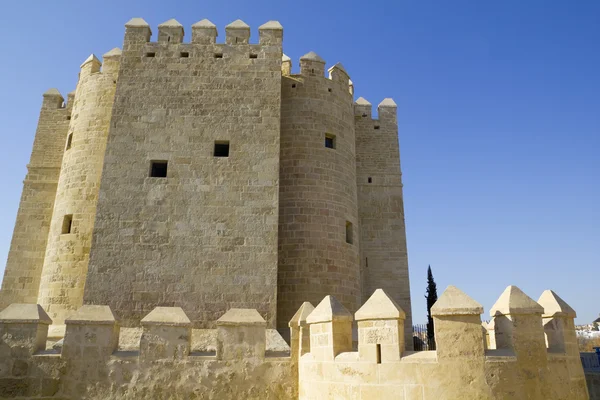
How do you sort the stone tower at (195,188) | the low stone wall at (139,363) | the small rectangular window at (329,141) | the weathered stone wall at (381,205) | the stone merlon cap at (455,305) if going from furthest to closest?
the weathered stone wall at (381,205) → the small rectangular window at (329,141) → the stone tower at (195,188) → the low stone wall at (139,363) → the stone merlon cap at (455,305)

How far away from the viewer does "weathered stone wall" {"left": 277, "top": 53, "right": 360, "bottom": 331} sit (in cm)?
1266

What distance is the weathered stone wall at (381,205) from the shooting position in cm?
1598

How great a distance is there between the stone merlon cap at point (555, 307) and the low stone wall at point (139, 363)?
14.7 feet

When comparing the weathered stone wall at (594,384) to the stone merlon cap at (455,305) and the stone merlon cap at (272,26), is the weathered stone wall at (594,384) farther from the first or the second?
the stone merlon cap at (272,26)

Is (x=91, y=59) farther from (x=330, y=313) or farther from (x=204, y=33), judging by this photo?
(x=330, y=313)

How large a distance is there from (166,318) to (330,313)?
3.02 metres

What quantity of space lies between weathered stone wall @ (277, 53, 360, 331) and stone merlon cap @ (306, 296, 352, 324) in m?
4.77

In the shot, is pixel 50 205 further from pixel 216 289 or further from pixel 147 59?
pixel 216 289

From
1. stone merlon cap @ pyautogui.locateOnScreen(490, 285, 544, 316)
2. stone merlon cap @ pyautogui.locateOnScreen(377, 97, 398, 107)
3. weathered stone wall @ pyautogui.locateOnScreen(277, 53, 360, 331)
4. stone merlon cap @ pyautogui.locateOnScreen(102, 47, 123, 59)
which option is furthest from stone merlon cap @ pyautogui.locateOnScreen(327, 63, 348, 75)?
stone merlon cap @ pyautogui.locateOnScreen(490, 285, 544, 316)

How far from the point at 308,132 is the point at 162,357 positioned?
8094 millimetres

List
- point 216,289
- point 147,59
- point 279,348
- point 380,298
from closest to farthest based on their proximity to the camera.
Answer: point 380,298 → point 279,348 → point 216,289 → point 147,59

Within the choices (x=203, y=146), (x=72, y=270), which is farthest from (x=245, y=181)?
(x=72, y=270)

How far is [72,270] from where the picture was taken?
12297 mm

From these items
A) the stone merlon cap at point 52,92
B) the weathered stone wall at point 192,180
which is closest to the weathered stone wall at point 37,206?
the stone merlon cap at point 52,92
